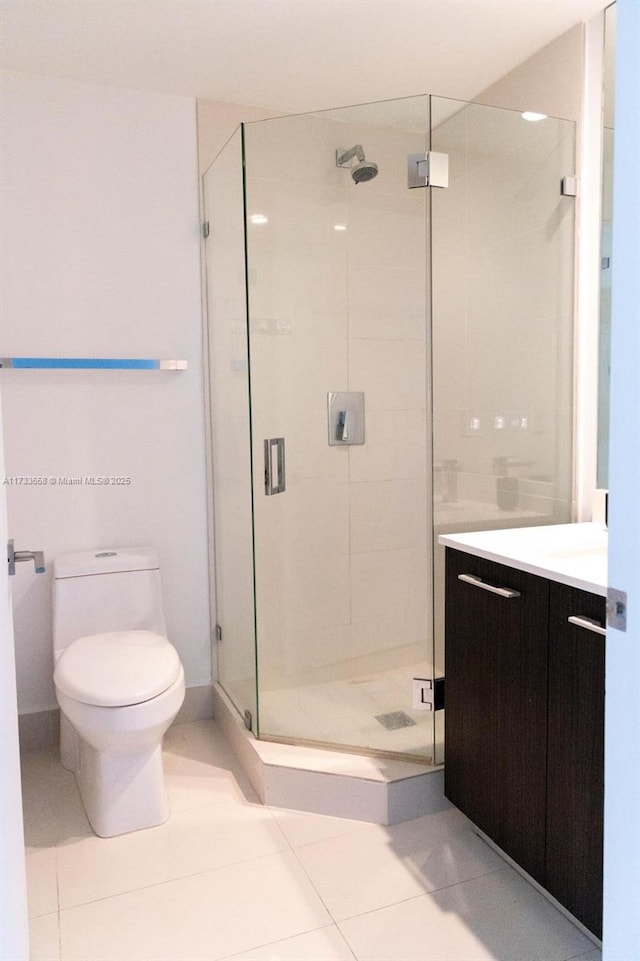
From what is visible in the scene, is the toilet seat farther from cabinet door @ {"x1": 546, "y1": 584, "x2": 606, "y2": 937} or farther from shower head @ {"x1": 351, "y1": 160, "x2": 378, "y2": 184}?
shower head @ {"x1": 351, "y1": 160, "x2": 378, "y2": 184}

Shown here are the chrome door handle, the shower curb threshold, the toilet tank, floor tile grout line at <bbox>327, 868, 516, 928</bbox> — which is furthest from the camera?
the toilet tank

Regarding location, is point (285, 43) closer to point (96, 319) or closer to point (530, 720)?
point (96, 319)

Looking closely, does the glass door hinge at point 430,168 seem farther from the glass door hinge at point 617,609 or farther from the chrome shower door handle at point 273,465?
the glass door hinge at point 617,609

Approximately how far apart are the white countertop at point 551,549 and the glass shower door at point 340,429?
1.51ft

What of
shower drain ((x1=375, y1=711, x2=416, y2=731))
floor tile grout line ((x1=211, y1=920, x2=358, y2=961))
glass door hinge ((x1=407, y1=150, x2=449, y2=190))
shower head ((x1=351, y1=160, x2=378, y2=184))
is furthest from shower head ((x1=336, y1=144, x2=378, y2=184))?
floor tile grout line ((x1=211, y1=920, x2=358, y2=961))

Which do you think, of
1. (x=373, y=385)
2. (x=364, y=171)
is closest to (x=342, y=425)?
(x=373, y=385)

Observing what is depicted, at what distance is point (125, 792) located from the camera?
2.09 meters

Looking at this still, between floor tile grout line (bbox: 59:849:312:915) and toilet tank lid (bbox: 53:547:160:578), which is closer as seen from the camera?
floor tile grout line (bbox: 59:849:312:915)

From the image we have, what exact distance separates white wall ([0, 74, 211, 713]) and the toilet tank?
15cm

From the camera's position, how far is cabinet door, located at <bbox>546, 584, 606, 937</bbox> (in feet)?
4.87

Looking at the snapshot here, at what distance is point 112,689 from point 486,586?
43.2 inches

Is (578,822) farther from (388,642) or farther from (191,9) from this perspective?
(191,9)

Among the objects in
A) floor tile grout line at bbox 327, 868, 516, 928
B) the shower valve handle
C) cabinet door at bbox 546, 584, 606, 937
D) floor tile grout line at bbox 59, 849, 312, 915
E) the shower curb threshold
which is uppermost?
the shower valve handle

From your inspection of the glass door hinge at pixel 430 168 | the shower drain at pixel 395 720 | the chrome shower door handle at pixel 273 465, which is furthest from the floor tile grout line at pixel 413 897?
the glass door hinge at pixel 430 168
